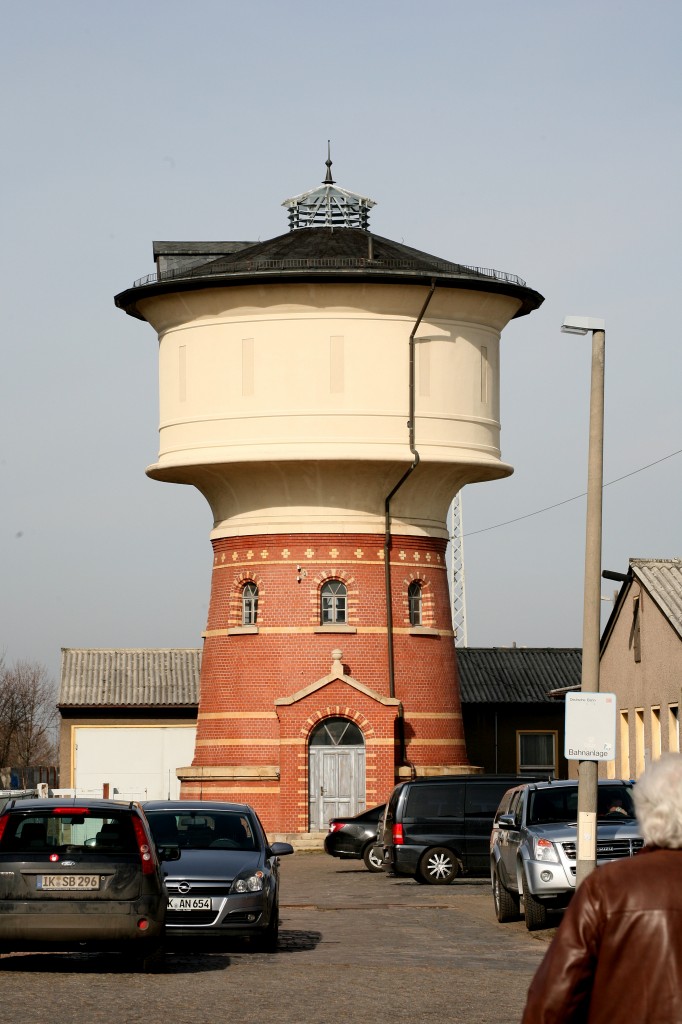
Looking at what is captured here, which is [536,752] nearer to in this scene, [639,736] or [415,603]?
[415,603]

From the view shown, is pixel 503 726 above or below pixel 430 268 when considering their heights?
below

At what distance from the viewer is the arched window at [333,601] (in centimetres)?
4456

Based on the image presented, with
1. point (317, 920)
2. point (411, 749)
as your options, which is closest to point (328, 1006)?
point (317, 920)

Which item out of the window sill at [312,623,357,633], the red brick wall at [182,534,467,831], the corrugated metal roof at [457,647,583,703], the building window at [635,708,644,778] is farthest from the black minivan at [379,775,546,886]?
the corrugated metal roof at [457,647,583,703]

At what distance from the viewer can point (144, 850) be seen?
1594 cm

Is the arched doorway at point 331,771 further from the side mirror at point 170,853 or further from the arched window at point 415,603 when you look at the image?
the side mirror at point 170,853

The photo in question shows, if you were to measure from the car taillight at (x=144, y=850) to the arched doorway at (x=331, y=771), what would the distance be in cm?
2810

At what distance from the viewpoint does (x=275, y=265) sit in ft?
143

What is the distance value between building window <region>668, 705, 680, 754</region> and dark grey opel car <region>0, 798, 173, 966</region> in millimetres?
20752

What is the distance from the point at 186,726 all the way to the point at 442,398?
21.9 meters

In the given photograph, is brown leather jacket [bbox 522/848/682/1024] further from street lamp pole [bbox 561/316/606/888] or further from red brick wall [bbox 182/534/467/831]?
red brick wall [bbox 182/534/467/831]

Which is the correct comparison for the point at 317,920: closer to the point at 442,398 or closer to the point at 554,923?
the point at 554,923

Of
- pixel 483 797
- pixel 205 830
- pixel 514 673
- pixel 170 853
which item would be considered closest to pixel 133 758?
pixel 514 673

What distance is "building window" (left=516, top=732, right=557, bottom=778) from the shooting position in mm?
57344
